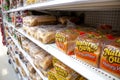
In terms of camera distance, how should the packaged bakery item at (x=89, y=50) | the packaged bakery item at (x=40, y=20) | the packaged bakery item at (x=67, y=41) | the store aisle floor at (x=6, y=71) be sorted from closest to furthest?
the packaged bakery item at (x=89, y=50) < the packaged bakery item at (x=67, y=41) < the packaged bakery item at (x=40, y=20) < the store aisle floor at (x=6, y=71)

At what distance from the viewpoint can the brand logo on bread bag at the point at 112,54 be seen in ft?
1.82

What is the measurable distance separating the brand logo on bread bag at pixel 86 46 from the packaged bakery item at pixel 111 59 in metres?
0.05

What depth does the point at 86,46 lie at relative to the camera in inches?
27.8

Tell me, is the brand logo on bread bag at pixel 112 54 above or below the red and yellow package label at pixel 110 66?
above

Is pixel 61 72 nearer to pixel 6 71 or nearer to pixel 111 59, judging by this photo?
pixel 111 59

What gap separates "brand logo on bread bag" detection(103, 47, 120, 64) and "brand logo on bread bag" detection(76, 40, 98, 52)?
65 mm

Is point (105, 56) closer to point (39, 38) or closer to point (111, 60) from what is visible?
point (111, 60)

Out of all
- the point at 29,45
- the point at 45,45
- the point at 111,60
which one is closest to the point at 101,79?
the point at 111,60

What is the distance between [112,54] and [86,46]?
154 millimetres

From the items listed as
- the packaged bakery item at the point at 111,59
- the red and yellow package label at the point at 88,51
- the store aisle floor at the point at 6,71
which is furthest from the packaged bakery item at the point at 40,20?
the store aisle floor at the point at 6,71

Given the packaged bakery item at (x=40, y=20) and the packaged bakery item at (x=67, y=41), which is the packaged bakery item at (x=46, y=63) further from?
the packaged bakery item at (x=40, y=20)

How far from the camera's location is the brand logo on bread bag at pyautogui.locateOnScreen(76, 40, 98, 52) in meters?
0.67

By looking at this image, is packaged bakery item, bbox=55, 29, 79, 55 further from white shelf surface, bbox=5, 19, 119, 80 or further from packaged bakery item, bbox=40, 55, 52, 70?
packaged bakery item, bbox=40, 55, 52, 70

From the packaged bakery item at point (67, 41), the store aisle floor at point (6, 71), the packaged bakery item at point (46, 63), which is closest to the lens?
the packaged bakery item at point (67, 41)
